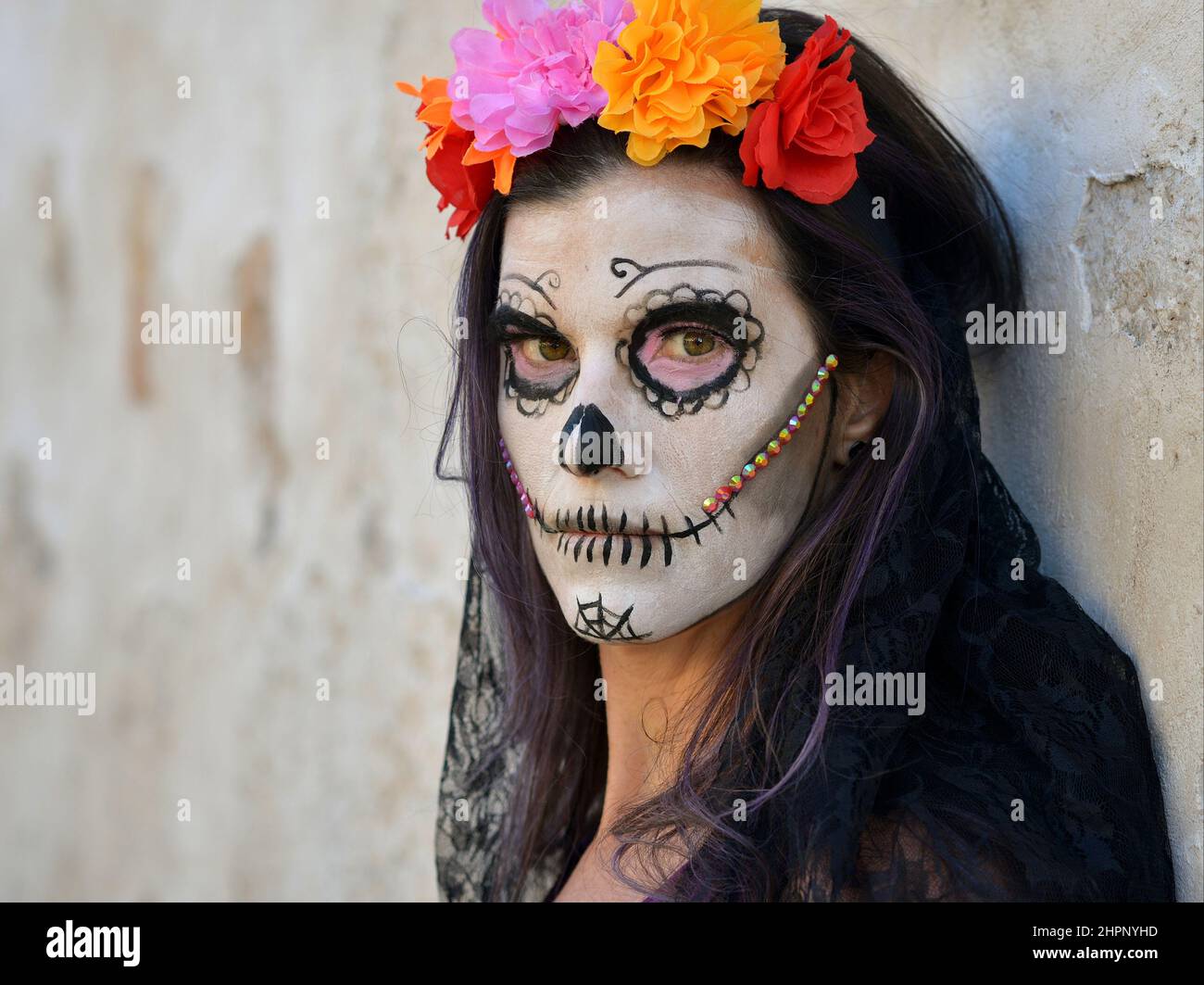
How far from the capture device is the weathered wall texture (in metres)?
1.77

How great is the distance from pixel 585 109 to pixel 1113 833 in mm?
1155

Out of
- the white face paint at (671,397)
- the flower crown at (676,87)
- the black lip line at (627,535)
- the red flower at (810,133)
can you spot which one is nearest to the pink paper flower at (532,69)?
the flower crown at (676,87)

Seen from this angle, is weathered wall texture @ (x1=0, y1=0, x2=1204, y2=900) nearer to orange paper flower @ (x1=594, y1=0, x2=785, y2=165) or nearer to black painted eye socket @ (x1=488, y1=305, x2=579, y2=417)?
orange paper flower @ (x1=594, y1=0, x2=785, y2=165)

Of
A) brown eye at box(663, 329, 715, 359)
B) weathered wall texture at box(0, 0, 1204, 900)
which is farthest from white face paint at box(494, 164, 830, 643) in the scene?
weathered wall texture at box(0, 0, 1204, 900)

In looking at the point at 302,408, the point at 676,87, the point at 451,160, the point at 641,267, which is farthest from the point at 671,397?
the point at 302,408

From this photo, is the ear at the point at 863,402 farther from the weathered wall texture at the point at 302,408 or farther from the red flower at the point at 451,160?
the red flower at the point at 451,160

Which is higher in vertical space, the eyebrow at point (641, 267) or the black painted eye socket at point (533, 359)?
the eyebrow at point (641, 267)

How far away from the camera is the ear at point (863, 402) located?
185cm

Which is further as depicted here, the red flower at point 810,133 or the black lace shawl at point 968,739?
the red flower at point 810,133

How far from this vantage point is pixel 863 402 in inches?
73.0

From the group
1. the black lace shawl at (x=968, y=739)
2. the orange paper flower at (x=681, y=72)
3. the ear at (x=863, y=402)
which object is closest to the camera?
the black lace shawl at (x=968, y=739)

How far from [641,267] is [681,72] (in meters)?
0.26

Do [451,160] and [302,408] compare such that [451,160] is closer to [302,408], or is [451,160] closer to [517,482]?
[517,482]
